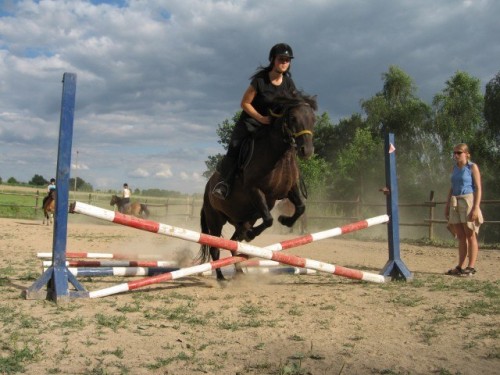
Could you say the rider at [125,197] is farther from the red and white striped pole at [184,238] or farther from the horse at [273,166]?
the red and white striped pole at [184,238]

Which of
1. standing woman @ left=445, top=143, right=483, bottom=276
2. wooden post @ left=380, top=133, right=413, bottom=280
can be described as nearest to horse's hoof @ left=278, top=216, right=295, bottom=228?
wooden post @ left=380, top=133, right=413, bottom=280

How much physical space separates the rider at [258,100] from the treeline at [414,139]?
1052 inches

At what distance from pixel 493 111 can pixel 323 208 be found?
579 inches

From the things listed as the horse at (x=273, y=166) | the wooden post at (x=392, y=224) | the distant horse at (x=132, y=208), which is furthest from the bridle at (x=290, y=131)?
the distant horse at (x=132, y=208)

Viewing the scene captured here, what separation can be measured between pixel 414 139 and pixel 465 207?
35904 mm

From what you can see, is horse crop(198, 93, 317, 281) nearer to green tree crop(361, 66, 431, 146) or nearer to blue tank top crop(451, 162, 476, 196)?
blue tank top crop(451, 162, 476, 196)

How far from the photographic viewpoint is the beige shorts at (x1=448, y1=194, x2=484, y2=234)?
22.1ft

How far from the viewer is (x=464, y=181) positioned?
270 inches

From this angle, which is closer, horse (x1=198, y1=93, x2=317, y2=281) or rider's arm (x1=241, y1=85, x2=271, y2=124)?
horse (x1=198, y1=93, x2=317, y2=281)

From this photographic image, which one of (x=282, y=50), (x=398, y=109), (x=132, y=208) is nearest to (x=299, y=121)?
(x=282, y=50)

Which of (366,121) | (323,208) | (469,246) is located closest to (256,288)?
(469,246)

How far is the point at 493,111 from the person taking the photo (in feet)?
101

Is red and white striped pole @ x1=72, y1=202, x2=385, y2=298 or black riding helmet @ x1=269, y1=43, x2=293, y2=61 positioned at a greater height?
black riding helmet @ x1=269, y1=43, x2=293, y2=61

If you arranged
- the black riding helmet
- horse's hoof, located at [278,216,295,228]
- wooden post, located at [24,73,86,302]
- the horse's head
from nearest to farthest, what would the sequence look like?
wooden post, located at [24,73,86,302], the horse's head, the black riding helmet, horse's hoof, located at [278,216,295,228]
